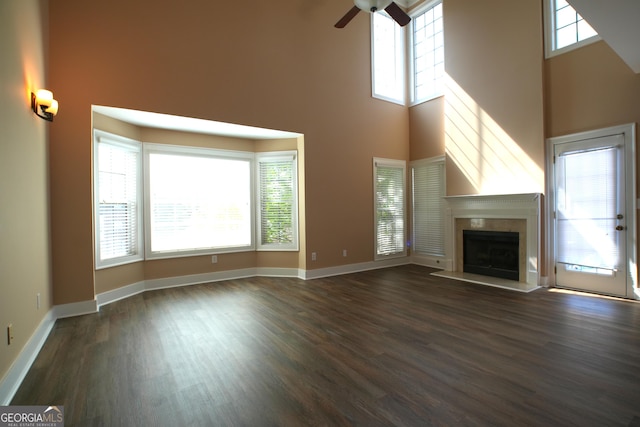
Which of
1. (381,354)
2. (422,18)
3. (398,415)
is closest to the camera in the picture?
(398,415)

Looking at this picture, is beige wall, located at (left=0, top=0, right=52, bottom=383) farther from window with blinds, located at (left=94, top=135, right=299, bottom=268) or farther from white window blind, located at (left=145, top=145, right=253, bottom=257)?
white window blind, located at (left=145, top=145, right=253, bottom=257)

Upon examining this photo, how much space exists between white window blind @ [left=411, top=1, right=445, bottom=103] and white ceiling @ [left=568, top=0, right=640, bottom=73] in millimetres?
3205

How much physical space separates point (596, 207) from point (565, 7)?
2.97 metres

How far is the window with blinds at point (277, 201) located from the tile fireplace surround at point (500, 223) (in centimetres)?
296

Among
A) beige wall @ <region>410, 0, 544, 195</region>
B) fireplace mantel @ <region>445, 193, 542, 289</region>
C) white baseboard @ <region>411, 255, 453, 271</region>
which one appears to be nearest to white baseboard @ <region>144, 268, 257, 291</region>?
white baseboard @ <region>411, 255, 453, 271</region>

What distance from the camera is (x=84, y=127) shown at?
145 inches

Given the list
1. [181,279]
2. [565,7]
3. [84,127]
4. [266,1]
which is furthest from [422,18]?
[181,279]

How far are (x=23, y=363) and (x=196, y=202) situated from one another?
10.5 feet

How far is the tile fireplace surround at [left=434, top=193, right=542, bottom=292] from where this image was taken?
4.72 metres

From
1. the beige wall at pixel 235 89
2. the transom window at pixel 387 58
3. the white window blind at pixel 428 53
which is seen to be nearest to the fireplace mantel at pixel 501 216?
the beige wall at pixel 235 89

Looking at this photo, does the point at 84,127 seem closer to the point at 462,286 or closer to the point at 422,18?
the point at 462,286

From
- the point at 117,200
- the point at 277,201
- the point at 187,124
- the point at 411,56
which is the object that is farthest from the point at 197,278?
the point at 411,56

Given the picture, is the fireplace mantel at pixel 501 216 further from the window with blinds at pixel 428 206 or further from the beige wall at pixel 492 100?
the window with blinds at pixel 428 206

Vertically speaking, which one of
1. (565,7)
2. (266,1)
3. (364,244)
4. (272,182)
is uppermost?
(266,1)
